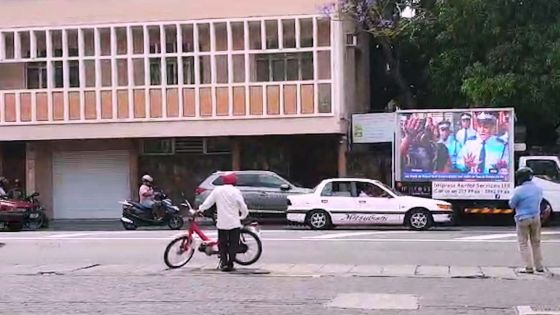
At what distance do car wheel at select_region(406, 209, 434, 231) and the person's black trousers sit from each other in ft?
31.0

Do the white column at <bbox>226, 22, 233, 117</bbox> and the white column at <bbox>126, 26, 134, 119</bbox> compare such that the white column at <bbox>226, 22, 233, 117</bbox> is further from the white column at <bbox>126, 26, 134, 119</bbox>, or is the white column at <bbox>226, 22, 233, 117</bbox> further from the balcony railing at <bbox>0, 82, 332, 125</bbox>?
the white column at <bbox>126, 26, 134, 119</bbox>

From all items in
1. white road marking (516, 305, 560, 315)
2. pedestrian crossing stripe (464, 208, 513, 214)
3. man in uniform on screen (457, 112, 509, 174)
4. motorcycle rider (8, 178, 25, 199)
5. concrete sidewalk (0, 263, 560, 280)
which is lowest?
concrete sidewalk (0, 263, 560, 280)

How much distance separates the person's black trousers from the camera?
13641 mm

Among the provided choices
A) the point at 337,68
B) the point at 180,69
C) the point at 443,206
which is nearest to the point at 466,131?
the point at 443,206

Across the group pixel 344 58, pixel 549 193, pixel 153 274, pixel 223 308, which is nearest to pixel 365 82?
pixel 344 58

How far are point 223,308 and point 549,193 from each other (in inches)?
602

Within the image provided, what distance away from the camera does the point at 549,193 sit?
76.3 ft

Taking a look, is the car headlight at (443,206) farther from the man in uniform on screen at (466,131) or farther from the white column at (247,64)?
the white column at (247,64)

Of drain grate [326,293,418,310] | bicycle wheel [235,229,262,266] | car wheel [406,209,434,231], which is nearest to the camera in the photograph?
drain grate [326,293,418,310]

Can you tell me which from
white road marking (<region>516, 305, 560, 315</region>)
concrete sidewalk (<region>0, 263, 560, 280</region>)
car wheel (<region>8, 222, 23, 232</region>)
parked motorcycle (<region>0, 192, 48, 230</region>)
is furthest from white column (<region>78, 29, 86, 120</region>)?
white road marking (<region>516, 305, 560, 315</region>)

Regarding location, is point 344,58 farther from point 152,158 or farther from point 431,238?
point 431,238

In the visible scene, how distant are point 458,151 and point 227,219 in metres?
11.3

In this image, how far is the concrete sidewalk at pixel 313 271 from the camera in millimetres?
13039

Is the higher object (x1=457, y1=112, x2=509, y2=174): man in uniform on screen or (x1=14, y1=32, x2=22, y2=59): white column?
(x1=14, y1=32, x2=22, y2=59): white column
